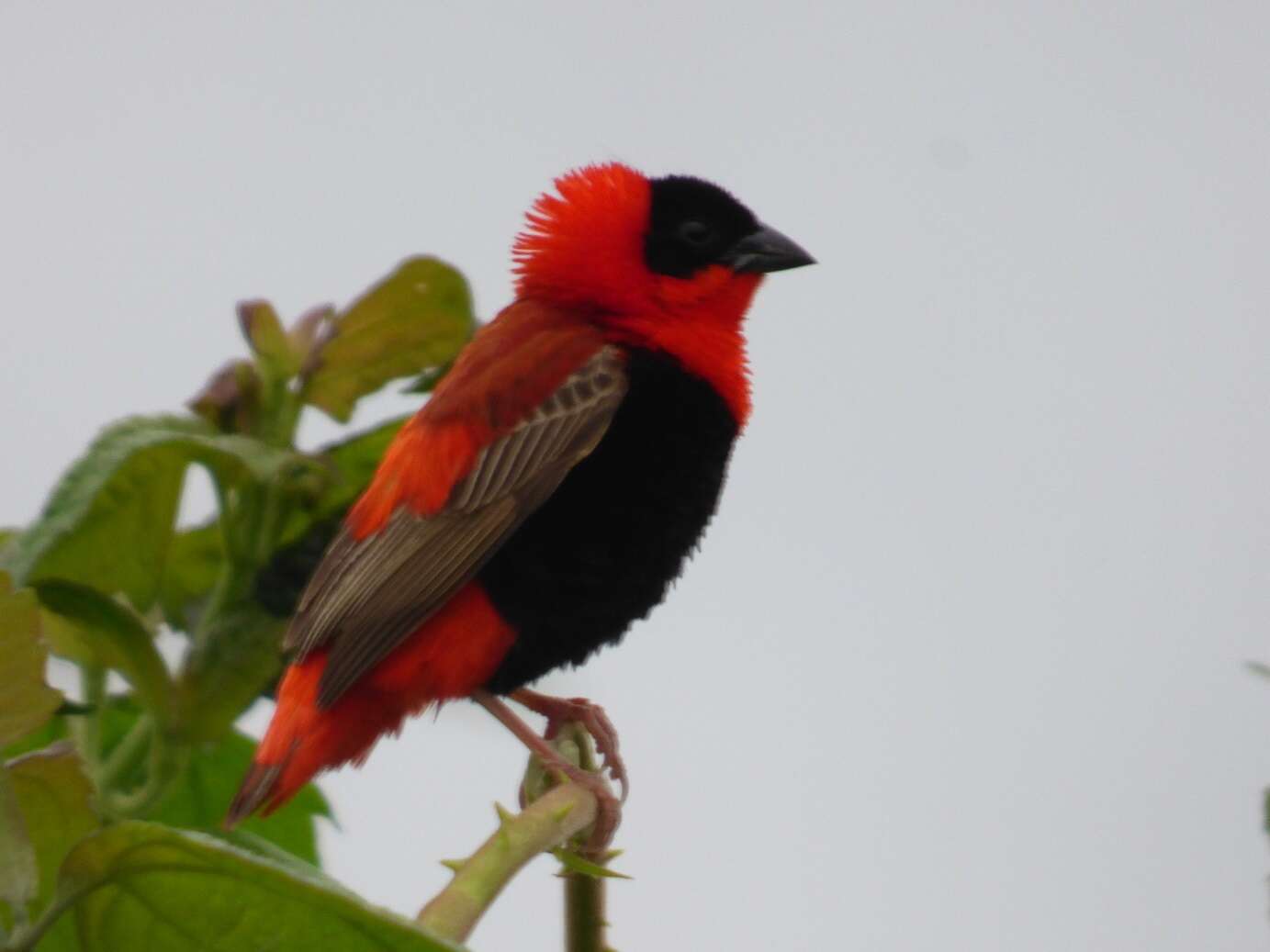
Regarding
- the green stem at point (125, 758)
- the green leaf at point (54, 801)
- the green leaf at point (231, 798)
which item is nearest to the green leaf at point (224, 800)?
the green leaf at point (231, 798)

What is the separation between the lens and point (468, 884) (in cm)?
157

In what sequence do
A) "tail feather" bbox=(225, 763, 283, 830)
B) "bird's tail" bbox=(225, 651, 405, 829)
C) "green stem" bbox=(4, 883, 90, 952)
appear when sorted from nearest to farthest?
"green stem" bbox=(4, 883, 90, 952) → "tail feather" bbox=(225, 763, 283, 830) → "bird's tail" bbox=(225, 651, 405, 829)

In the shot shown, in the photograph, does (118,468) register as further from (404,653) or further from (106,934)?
(404,653)

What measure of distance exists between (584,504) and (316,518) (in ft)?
2.31

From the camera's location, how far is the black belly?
3.24m

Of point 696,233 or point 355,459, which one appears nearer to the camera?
point 355,459

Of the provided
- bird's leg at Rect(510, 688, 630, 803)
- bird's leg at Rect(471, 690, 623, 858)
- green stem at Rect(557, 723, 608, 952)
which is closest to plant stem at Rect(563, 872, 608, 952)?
green stem at Rect(557, 723, 608, 952)

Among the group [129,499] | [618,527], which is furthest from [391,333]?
[618,527]

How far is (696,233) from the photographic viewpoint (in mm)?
3736

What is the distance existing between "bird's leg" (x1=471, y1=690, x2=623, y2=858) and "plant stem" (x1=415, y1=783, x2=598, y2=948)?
0.26 metres

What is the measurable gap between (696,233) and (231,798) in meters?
1.55

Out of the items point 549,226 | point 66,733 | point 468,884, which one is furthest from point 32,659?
point 549,226

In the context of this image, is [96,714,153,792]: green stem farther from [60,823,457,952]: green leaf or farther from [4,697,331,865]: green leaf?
[60,823,457,952]: green leaf

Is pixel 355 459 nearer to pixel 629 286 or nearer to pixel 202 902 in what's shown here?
pixel 629 286
